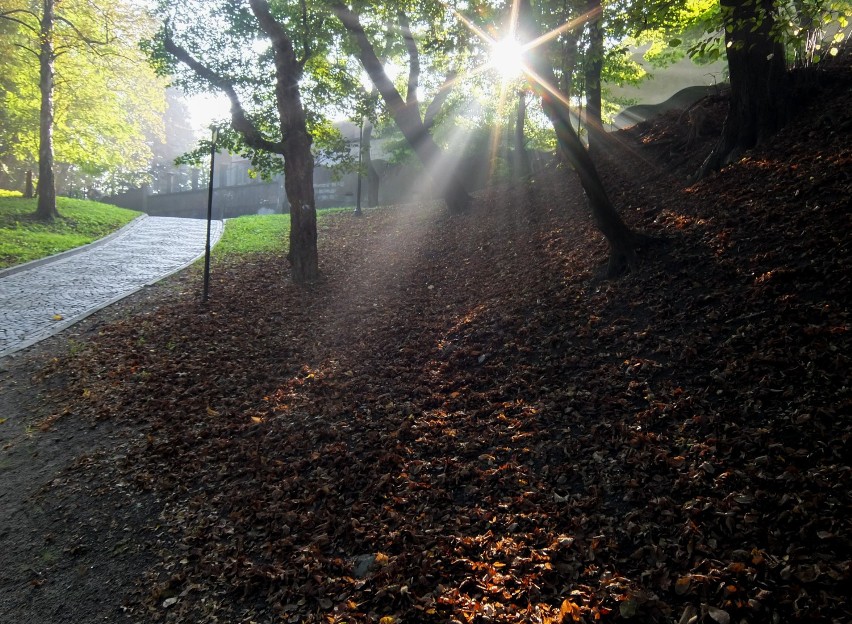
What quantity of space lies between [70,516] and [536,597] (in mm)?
4687

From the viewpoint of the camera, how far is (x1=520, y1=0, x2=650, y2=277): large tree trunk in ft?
22.6

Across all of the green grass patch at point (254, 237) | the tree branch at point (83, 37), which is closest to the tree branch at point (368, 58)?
the green grass patch at point (254, 237)

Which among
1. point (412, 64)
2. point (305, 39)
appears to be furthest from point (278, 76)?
point (412, 64)

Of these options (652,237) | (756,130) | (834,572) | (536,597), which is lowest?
(536,597)

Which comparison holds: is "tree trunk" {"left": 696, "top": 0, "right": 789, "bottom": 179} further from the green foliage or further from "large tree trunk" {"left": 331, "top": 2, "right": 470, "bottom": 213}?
the green foliage

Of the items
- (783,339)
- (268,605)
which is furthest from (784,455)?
(268,605)

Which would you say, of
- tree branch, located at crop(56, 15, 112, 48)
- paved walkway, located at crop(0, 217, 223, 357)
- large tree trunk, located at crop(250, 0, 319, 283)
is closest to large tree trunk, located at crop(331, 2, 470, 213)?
large tree trunk, located at crop(250, 0, 319, 283)

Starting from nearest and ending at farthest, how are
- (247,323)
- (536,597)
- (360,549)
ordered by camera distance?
(536,597), (360,549), (247,323)

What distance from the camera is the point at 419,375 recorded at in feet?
22.3

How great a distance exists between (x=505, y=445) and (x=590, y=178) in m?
4.00

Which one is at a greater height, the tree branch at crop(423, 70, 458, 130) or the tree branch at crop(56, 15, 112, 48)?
the tree branch at crop(56, 15, 112, 48)

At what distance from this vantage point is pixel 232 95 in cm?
1195

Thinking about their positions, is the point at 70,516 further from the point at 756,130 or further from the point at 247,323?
the point at 756,130

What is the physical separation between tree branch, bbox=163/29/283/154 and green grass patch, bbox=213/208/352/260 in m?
4.56
